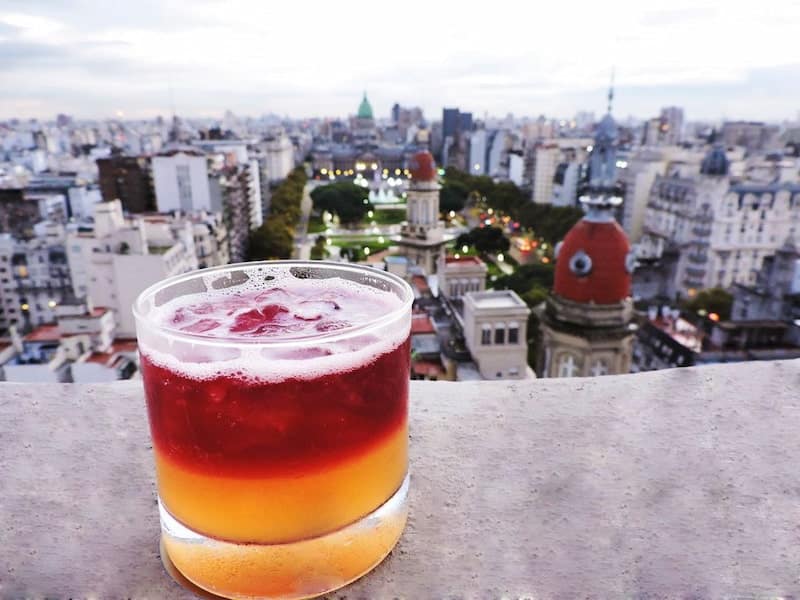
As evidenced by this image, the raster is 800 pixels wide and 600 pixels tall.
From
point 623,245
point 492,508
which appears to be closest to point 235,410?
point 492,508

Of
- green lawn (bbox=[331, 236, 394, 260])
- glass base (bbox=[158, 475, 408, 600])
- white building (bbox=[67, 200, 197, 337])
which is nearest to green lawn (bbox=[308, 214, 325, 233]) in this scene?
green lawn (bbox=[331, 236, 394, 260])

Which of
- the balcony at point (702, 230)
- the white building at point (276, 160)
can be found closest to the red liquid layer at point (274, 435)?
the balcony at point (702, 230)

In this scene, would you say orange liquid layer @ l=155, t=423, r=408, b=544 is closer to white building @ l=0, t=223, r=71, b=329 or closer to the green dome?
white building @ l=0, t=223, r=71, b=329

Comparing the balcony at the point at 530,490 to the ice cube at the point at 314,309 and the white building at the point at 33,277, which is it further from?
the white building at the point at 33,277

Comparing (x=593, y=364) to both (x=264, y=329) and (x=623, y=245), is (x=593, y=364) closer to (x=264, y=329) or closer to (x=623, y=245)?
(x=623, y=245)

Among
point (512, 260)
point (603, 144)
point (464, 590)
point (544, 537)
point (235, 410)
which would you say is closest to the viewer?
point (235, 410)

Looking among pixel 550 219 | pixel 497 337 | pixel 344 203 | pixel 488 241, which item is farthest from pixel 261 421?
pixel 344 203
